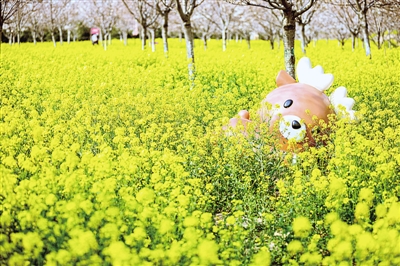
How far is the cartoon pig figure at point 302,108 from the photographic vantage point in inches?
268

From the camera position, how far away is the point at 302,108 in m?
7.00

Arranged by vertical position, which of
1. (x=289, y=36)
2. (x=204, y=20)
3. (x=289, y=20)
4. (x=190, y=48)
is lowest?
(x=190, y=48)

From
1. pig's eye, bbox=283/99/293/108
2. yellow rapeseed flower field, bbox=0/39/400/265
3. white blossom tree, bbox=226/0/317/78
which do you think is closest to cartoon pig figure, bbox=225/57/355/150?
pig's eye, bbox=283/99/293/108

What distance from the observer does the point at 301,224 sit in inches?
133

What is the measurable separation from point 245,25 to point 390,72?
36.7 metres

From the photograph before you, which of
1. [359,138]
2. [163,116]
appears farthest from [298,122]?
[163,116]

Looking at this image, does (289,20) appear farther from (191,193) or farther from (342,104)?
(191,193)

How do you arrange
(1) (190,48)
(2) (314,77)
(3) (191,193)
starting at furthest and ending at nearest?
(1) (190,48) → (2) (314,77) → (3) (191,193)

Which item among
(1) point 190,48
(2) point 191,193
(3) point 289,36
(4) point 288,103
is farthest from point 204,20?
(2) point 191,193

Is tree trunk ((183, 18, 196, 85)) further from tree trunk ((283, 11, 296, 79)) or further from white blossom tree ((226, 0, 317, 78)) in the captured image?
tree trunk ((283, 11, 296, 79))

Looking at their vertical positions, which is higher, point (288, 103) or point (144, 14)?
point (144, 14)

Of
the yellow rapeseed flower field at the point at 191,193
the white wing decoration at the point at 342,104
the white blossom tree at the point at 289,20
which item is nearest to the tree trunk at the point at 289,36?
the white blossom tree at the point at 289,20

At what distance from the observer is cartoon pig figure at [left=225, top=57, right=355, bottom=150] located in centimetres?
680

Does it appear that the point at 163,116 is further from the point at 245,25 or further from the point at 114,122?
the point at 245,25
